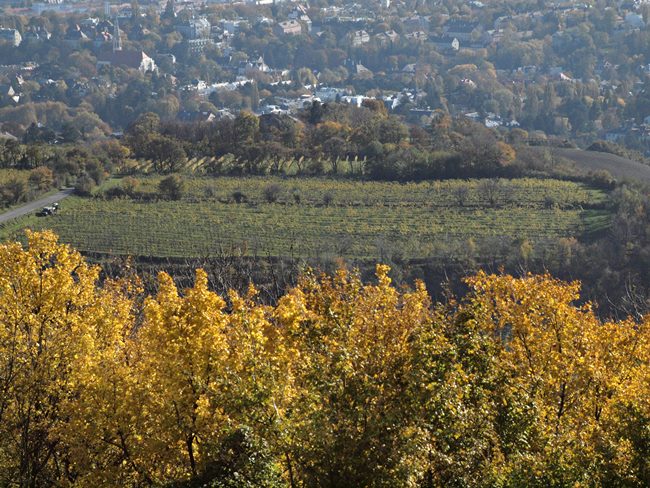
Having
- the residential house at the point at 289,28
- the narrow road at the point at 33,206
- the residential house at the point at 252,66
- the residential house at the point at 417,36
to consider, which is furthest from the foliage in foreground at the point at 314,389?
the residential house at the point at 289,28

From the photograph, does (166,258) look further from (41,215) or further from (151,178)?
(151,178)

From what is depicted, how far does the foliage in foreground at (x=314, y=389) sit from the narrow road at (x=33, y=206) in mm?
18954

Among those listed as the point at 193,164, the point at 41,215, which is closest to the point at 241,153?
the point at 193,164

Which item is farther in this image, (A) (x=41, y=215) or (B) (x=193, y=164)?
(B) (x=193, y=164)

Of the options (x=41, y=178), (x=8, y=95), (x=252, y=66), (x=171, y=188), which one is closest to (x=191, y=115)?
(x=8, y=95)

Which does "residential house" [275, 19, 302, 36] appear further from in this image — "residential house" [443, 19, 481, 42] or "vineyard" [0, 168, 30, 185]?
"vineyard" [0, 168, 30, 185]

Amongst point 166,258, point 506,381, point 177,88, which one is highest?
point 506,381

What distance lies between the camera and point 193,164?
36094mm

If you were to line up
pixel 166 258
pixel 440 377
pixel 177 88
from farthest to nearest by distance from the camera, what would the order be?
pixel 177 88, pixel 166 258, pixel 440 377

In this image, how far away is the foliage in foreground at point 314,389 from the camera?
7.88 metres

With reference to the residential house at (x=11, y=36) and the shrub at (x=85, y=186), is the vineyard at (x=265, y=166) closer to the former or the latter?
the shrub at (x=85, y=186)

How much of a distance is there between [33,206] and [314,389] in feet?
78.3

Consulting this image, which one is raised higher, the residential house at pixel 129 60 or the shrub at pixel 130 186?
the shrub at pixel 130 186

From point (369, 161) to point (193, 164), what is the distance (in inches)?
264
